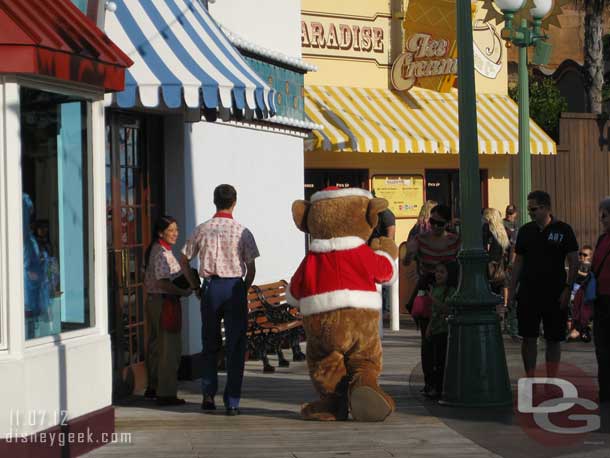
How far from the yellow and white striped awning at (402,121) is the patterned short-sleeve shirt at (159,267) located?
28.3 feet

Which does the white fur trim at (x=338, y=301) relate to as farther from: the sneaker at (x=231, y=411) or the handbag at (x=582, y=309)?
the handbag at (x=582, y=309)

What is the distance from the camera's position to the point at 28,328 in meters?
8.73

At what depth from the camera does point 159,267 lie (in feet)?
38.7

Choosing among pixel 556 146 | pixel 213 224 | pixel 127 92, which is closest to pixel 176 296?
pixel 213 224

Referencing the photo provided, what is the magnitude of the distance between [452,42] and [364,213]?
12.2 metres

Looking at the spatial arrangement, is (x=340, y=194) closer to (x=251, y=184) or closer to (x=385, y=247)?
(x=385, y=247)

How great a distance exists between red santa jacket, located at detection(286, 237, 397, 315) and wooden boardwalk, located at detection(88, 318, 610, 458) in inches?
37.0

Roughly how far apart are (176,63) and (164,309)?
2118 mm

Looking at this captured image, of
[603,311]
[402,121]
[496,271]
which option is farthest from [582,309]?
[402,121]

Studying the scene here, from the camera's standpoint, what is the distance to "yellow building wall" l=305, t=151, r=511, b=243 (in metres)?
22.0

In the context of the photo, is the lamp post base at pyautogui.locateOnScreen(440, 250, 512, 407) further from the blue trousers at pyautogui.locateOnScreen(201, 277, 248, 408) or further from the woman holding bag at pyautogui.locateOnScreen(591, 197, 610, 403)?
the blue trousers at pyautogui.locateOnScreen(201, 277, 248, 408)

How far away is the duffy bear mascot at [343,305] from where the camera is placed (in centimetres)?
1057

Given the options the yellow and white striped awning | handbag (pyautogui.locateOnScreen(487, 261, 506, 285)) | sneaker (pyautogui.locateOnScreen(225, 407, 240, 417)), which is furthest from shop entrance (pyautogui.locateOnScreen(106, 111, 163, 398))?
the yellow and white striped awning

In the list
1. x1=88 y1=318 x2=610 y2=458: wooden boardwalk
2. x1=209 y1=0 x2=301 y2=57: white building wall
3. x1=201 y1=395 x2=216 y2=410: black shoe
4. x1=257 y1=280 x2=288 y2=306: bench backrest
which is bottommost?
x1=88 y1=318 x2=610 y2=458: wooden boardwalk
